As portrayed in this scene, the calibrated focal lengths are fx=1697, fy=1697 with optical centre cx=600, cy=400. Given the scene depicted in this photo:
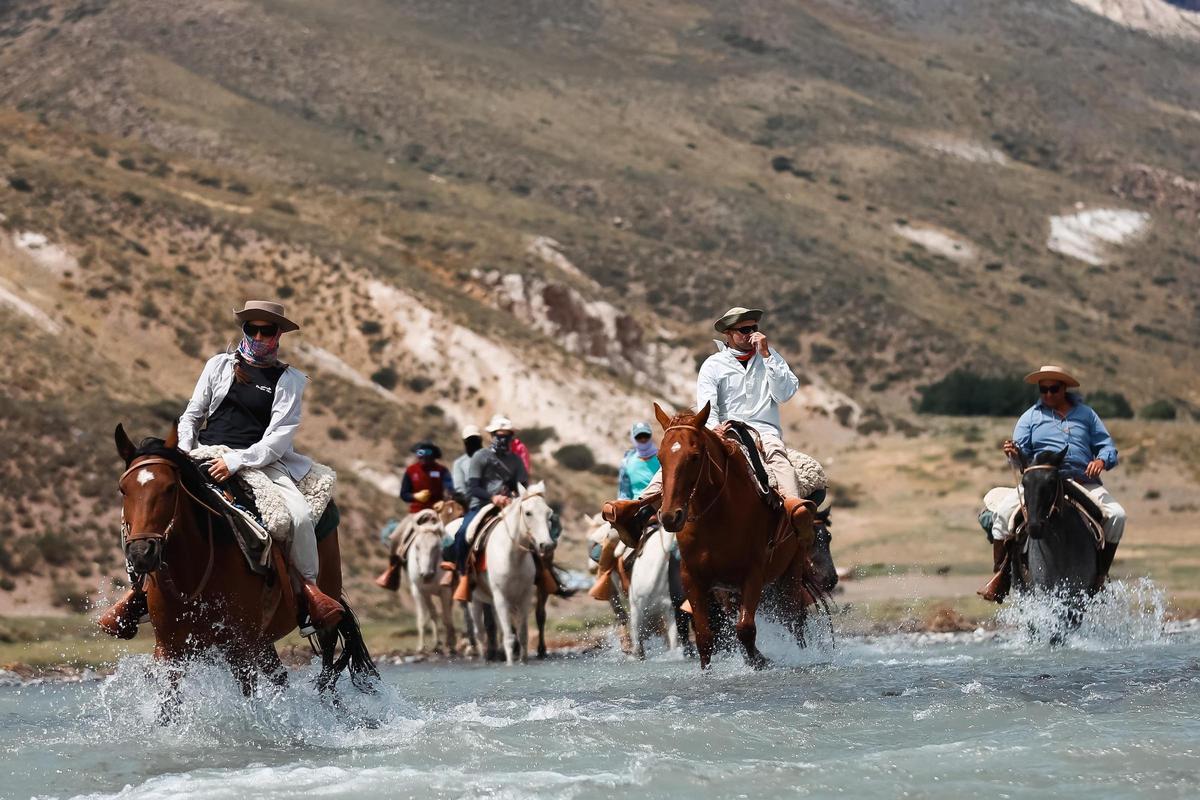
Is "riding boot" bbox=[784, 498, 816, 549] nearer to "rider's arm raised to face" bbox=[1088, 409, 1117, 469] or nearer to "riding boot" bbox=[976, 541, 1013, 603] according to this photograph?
"rider's arm raised to face" bbox=[1088, 409, 1117, 469]

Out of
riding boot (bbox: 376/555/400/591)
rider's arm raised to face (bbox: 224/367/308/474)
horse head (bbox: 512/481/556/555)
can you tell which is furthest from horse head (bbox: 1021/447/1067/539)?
riding boot (bbox: 376/555/400/591)

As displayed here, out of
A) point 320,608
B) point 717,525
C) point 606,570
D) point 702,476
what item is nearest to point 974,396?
point 606,570

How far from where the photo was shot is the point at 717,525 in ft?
45.6

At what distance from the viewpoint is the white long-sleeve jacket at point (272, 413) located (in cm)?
1155

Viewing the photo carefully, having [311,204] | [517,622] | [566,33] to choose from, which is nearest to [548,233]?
[311,204]

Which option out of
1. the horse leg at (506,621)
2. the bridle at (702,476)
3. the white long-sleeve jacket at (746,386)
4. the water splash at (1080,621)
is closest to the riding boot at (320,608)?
the bridle at (702,476)

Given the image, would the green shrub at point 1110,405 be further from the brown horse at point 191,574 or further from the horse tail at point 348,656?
the brown horse at point 191,574

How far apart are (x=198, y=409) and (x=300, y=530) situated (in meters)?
1.22

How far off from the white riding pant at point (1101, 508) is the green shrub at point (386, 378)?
1698 inches

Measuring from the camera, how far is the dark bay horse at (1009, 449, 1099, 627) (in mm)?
16109

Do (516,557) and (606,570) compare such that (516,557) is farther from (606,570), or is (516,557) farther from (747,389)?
(747,389)

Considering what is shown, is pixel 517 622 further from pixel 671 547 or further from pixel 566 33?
pixel 566 33

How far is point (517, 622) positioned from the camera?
20.8m

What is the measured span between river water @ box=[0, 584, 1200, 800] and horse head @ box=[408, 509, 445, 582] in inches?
343
